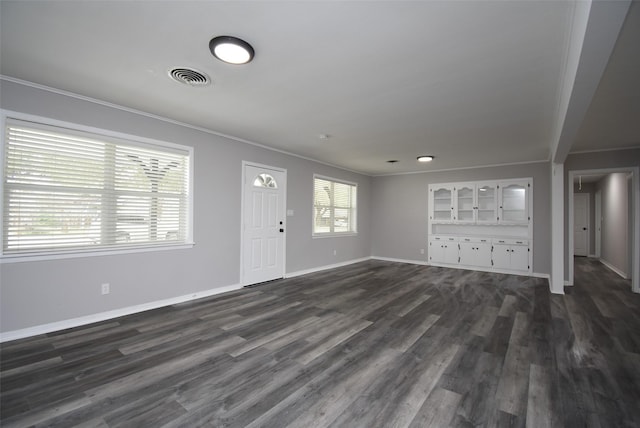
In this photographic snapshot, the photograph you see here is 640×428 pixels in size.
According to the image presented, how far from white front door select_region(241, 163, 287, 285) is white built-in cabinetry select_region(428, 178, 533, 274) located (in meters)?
4.06

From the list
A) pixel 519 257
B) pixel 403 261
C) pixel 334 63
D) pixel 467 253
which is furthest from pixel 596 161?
pixel 334 63

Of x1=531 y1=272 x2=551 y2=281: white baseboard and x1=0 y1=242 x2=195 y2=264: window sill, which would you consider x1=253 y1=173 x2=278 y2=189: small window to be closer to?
x1=0 y1=242 x2=195 y2=264: window sill

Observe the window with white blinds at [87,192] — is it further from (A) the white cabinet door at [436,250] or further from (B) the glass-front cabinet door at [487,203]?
(B) the glass-front cabinet door at [487,203]

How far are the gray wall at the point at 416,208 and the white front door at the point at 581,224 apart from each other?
14.8ft

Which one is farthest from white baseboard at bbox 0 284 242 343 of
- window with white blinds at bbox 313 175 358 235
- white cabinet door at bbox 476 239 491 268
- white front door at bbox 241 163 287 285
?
white cabinet door at bbox 476 239 491 268

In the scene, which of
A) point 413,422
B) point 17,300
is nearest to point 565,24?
point 413,422

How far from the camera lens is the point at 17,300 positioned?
282 centimetres

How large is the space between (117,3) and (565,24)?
289 centimetres

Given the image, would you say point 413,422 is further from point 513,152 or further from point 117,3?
point 513,152

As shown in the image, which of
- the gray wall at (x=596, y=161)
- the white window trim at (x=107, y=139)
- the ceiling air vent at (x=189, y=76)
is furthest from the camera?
the gray wall at (x=596, y=161)

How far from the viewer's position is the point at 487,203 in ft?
22.0

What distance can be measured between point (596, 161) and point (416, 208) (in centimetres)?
356

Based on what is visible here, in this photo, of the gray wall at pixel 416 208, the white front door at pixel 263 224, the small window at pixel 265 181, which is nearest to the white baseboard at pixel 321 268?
the white front door at pixel 263 224

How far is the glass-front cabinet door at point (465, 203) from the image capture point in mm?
6883
